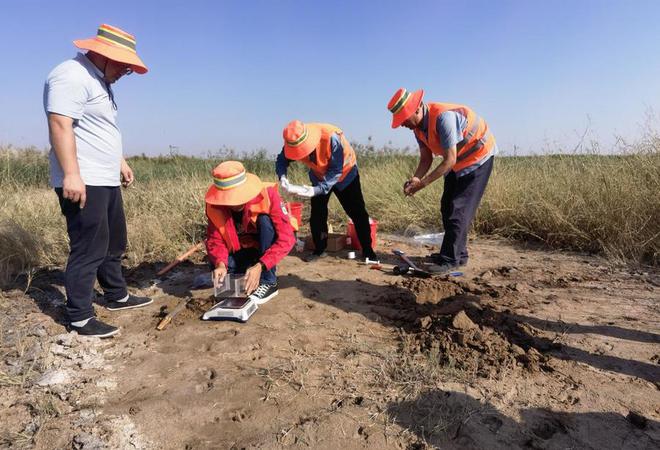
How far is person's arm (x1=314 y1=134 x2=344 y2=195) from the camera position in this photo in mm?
3891

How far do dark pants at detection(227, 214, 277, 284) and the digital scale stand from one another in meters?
0.18

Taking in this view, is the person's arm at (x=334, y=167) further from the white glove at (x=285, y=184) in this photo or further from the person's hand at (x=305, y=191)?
the white glove at (x=285, y=184)

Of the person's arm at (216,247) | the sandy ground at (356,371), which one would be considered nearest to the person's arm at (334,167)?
the sandy ground at (356,371)

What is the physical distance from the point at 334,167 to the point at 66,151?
2158mm

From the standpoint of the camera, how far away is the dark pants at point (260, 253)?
3266 millimetres

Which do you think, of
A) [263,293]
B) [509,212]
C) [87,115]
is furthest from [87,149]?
[509,212]

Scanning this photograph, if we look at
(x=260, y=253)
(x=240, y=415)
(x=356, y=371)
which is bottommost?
(x=240, y=415)

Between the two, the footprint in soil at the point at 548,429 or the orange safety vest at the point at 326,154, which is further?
the orange safety vest at the point at 326,154

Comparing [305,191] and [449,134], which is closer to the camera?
[449,134]

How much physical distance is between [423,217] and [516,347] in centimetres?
386

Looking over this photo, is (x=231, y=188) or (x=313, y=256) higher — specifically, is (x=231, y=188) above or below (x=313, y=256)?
above

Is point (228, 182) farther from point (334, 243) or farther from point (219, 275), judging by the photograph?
point (334, 243)

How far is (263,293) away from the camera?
10.8 feet

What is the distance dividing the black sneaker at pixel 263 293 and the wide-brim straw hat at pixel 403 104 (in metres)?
1.74
